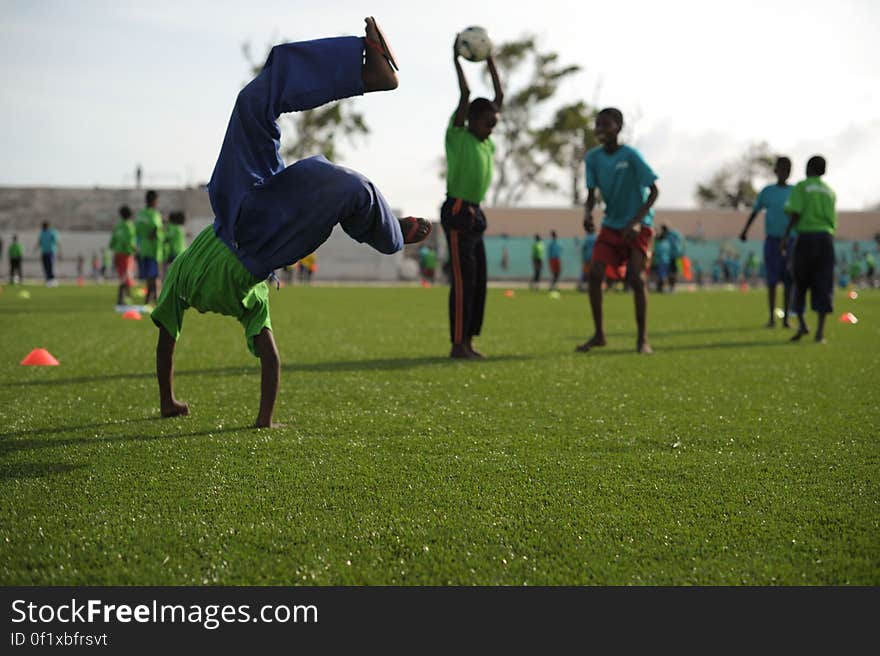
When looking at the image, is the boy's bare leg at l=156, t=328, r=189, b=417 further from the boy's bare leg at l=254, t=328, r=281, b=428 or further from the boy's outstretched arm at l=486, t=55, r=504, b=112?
the boy's outstretched arm at l=486, t=55, r=504, b=112

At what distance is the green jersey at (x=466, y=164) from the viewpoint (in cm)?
809

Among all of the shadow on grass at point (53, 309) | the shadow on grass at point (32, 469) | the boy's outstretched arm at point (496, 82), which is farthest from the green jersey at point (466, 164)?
the shadow on grass at point (53, 309)

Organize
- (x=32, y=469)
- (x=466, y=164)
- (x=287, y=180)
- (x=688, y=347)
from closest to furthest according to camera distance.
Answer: (x=32, y=469), (x=287, y=180), (x=466, y=164), (x=688, y=347)

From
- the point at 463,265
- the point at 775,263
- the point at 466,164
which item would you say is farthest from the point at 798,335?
the point at 466,164

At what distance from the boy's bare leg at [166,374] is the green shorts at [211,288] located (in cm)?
6

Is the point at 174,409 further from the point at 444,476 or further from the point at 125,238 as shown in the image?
the point at 125,238

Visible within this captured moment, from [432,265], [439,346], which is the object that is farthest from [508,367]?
[432,265]

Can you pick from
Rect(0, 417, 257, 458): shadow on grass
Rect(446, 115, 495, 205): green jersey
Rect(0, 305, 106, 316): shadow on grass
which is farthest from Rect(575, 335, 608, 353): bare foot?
Rect(0, 305, 106, 316): shadow on grass

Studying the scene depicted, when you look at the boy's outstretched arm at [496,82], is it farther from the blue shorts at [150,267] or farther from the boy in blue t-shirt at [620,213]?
the blue shorts at [150,267]

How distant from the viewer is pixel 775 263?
1242 cm

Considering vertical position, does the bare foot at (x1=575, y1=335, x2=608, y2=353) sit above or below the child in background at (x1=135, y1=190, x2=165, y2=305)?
below

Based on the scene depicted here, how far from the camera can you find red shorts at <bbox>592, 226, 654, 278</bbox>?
8766mm

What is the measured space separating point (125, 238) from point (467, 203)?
432 inches

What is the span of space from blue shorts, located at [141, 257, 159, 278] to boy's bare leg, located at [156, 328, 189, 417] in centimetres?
1173
